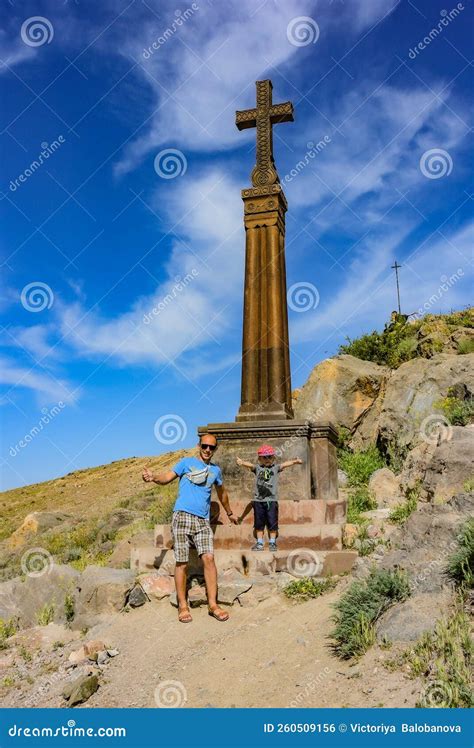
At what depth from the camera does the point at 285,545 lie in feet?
23.1

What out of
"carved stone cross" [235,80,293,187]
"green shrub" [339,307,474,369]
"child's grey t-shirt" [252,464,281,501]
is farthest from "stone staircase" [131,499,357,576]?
"green shrub" [339,307,474,369]

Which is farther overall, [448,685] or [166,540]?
[166,540]

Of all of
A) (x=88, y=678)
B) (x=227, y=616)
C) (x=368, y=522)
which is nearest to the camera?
(x=88, y=678)

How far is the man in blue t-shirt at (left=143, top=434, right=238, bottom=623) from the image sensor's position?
6031 millimetres

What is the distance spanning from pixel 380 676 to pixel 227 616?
2.12 m

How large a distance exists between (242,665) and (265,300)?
5695mm

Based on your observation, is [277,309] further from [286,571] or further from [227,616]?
[227,616]

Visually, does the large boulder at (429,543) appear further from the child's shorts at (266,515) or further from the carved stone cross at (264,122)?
the carved stone cross at (264,122)

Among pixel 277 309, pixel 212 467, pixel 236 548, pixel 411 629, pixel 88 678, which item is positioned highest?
pixel 277 309

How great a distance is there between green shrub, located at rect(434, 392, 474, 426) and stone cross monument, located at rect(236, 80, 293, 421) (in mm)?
3874

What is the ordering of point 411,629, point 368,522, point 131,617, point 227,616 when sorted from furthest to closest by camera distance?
point 368,522 < point 131,617 < point 227,616 < point 411,629

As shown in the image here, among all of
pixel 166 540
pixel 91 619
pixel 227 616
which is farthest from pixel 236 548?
pixel 91 619

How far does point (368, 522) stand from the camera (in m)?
7.91

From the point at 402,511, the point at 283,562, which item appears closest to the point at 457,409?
the point at 402,511
